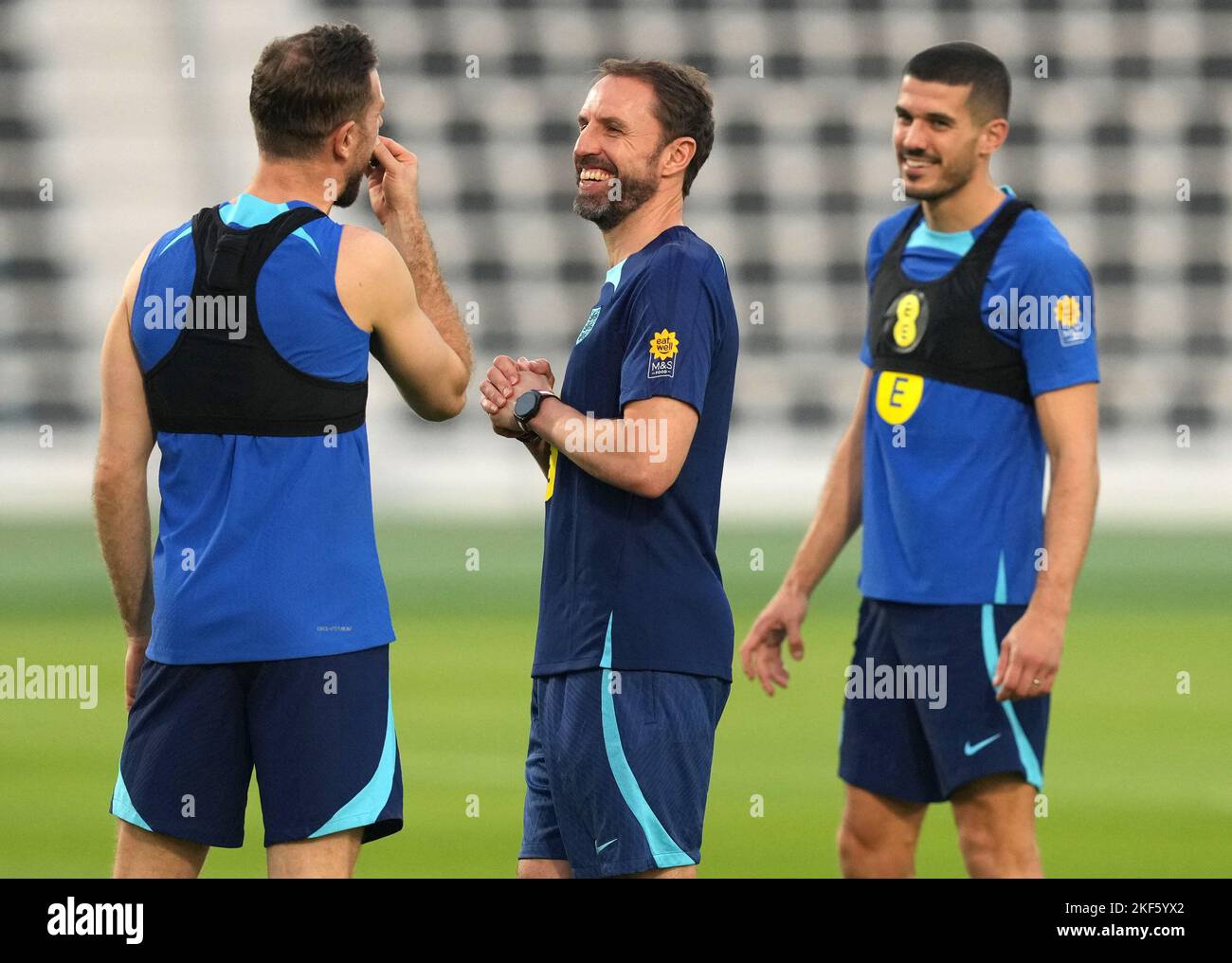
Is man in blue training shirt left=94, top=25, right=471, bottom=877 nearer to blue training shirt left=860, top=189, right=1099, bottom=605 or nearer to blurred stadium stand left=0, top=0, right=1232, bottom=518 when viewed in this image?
blue training shirt left=860, top=189, right=1099, bottom=605

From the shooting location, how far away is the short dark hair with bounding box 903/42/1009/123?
4.46 metres

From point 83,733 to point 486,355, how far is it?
18.1 meters

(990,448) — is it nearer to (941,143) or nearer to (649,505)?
(941,143)

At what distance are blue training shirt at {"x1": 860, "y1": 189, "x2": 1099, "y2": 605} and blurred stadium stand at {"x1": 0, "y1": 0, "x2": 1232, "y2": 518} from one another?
2072 centimetres

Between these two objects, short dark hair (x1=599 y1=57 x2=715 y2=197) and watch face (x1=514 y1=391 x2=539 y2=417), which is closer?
watch face (x1=514 y1=391 x2=539 y2=417)

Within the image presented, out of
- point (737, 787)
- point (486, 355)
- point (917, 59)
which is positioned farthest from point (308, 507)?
point (486, 355)

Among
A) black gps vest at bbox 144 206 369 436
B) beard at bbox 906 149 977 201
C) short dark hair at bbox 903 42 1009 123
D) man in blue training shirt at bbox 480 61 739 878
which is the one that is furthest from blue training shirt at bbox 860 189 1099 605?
black gps vest at bbox 144 206 369 436

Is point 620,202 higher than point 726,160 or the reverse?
the reverse

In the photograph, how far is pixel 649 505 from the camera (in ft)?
12.5

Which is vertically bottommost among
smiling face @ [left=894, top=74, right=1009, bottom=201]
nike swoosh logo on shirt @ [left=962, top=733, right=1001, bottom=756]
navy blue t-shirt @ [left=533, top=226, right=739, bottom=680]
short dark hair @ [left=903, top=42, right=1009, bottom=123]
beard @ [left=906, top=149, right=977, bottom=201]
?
nike swoosh logo on shirt @ [left=962, top=733, right=1001, bottom=756]

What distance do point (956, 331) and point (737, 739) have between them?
4.48m

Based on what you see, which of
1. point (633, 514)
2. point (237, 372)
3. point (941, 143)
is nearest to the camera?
point (237, 372)

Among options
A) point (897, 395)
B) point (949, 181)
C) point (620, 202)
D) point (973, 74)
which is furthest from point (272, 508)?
point (973, 74)

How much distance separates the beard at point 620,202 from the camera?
154 inches
